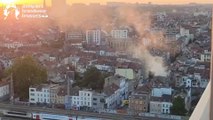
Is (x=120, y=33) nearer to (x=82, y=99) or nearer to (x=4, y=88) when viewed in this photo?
(x=82, y=99)

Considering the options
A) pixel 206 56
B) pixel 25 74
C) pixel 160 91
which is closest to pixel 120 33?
pixel 160 91

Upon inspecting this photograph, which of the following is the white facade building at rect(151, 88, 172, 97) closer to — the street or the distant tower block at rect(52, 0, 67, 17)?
the street

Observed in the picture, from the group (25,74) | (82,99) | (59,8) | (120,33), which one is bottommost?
(82,99)

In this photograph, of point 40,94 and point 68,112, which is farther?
point 40,94

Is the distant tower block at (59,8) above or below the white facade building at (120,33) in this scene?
above

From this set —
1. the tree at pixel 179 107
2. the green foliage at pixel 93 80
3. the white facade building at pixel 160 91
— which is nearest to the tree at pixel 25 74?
the green foliage at pixel 93 80

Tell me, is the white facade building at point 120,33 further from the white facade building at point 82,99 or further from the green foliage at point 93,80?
the white facade building at point 82,99
